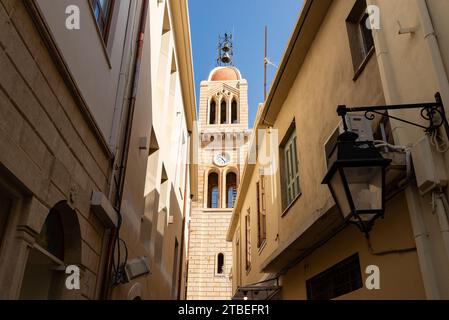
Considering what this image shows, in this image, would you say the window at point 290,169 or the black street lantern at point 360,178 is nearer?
the black street lantern at point 360,178

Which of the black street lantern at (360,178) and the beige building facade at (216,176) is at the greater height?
the beige building facade at (216,176)

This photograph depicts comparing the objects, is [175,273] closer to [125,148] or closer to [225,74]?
[125,148]

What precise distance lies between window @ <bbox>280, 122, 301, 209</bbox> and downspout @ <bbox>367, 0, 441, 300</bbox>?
12.9 feet

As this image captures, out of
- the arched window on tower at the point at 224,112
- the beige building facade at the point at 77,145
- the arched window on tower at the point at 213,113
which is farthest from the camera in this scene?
the arched window on tower at the point at 224,112

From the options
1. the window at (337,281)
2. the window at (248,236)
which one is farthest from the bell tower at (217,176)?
the window at (337,281)

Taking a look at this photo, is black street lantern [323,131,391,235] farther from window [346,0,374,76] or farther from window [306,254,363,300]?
window [346,0,374,76]

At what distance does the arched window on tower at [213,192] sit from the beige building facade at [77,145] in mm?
22569

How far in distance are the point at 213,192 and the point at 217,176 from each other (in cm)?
133

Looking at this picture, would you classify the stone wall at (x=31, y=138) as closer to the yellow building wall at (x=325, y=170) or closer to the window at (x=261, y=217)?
the yellow building wall at (x=325, y=170)

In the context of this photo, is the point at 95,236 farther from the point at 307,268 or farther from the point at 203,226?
the point at 203,226

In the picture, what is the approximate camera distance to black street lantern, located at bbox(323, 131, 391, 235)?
3688 millimetres

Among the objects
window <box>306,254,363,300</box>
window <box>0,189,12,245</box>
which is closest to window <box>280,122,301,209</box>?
window <box>306,254,363,300</box>

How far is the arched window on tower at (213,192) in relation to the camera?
107 feet
